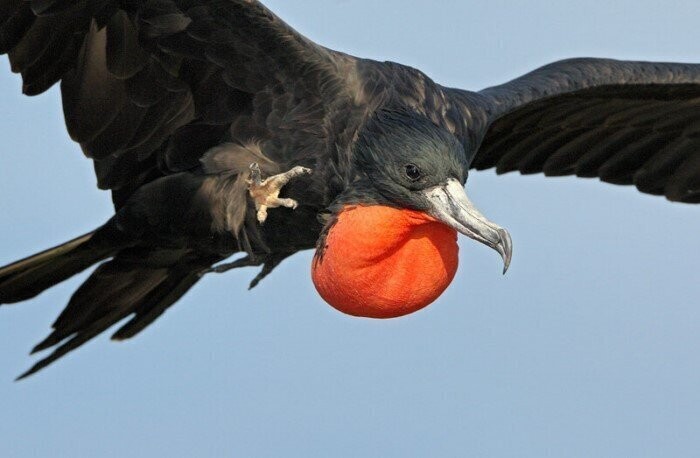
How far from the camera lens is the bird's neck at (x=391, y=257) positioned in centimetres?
556

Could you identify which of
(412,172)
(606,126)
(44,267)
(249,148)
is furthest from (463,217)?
(606,126)

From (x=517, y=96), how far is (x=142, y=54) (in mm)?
1466

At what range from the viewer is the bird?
18.3 ft

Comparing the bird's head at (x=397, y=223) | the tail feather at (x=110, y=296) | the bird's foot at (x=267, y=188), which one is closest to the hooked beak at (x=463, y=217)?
the bird's head at (x=397, y=223)

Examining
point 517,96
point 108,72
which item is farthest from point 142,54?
point 517,96

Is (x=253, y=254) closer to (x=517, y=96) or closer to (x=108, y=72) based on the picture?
(x=108, y=72)

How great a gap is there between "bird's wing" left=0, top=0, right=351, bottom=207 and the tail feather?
0.69m

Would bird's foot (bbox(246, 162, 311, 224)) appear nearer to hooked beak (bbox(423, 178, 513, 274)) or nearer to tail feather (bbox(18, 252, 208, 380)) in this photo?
hooked beak (bbox(423, 178, 513, 274))

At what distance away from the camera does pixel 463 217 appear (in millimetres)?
5340

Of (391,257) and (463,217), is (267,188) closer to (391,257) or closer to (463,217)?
(391,257)

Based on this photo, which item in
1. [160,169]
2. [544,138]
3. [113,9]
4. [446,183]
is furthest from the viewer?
[544,138]

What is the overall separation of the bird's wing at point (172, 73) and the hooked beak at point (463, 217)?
1.96 feet

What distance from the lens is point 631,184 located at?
7.52 meters

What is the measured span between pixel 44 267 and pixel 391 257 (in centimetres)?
159
